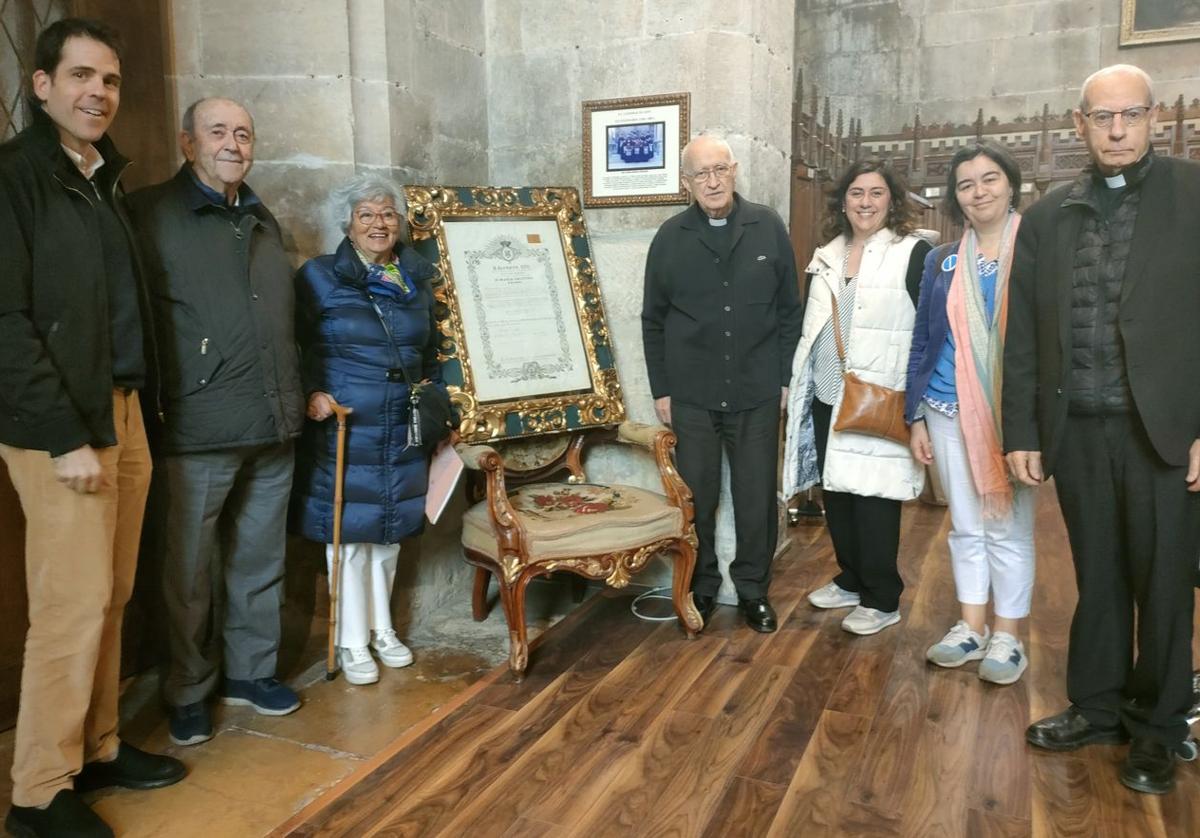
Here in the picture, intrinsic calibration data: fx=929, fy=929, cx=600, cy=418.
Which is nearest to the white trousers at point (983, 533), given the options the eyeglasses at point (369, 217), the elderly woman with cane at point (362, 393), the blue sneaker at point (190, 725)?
the elderly woman with cane at point (362, 393)

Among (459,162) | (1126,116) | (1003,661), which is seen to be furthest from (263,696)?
(1126,116)

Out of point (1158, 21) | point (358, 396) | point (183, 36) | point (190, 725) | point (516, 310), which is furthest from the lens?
point (1158, 21)

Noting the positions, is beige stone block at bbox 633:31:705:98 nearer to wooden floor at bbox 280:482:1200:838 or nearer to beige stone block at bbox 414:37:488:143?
beige stone block at bbox 414:37:488:143

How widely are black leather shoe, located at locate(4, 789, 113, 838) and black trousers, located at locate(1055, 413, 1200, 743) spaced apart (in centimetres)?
239

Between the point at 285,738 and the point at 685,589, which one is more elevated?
the point at 685,589

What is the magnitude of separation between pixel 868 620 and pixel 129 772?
2300 mm

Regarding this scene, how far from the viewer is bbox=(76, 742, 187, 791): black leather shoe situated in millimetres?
2254

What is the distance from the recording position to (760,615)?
10.7ft

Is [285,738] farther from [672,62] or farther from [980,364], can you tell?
[672,62]

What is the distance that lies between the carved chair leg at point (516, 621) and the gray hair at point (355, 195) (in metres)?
1.19

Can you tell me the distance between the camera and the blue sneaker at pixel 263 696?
2.71 m

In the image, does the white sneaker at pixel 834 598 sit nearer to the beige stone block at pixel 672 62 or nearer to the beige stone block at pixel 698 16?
the beige stone block at pixel 672 62

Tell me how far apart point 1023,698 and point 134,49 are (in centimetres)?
332

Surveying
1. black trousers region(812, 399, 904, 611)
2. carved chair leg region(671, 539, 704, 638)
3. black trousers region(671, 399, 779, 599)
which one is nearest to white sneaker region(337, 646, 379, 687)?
carved chair leg region(671, 539, 704, 638)
